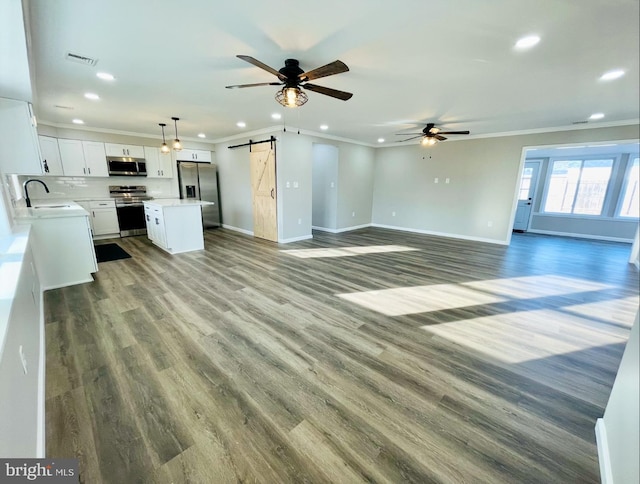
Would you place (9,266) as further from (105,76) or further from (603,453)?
(603,453)

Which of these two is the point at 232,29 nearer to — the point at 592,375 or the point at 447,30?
the point at 447,30

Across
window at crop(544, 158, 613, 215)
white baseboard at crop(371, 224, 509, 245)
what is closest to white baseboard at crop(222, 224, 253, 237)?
white baseboard at crop(371, 224, 509, 245)

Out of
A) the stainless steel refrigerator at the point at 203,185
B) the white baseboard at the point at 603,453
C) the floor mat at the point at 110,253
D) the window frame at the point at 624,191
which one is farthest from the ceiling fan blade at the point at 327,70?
the window frame at the point at 624,191

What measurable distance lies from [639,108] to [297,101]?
521cm

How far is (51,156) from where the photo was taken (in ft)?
17.5

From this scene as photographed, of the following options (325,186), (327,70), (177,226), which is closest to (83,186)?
(177,226)

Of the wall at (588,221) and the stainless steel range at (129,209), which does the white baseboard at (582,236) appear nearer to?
the wall at (588,221)

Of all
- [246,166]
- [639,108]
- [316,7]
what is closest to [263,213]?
[246,166]

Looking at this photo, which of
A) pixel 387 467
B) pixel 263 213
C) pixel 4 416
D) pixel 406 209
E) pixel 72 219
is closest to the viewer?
pixel 4 416

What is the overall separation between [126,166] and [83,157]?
0.76m

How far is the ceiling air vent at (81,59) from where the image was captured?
2.43 meters

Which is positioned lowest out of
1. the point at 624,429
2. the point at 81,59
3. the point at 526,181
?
the point at 624,429

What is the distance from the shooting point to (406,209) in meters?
7.62

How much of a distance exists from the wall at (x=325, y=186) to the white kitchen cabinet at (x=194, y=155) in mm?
3098
